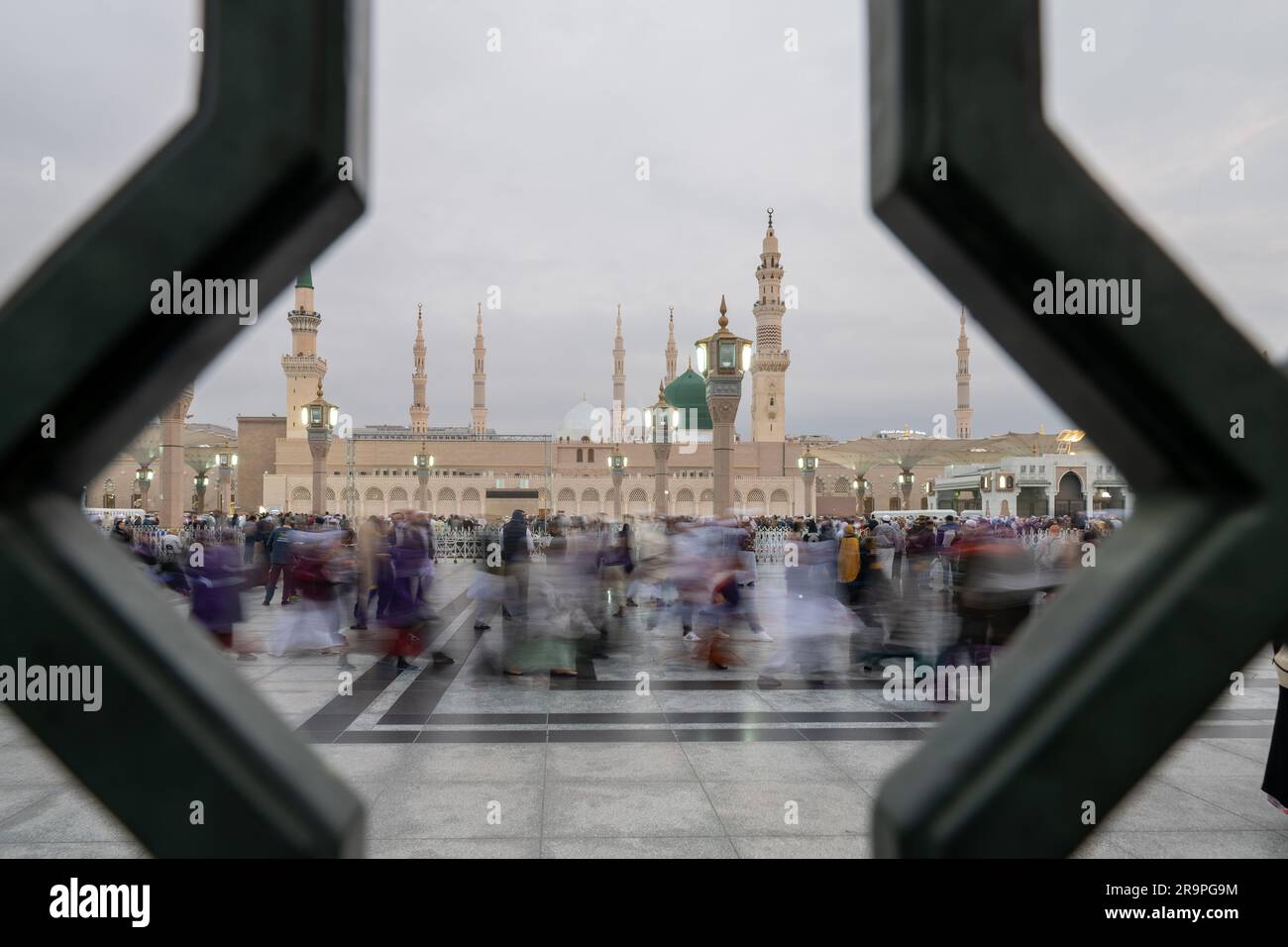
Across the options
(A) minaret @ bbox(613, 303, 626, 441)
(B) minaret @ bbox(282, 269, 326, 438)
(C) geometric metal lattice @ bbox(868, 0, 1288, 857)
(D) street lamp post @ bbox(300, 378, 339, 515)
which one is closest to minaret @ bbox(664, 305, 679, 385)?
(A) minaret @ bbox(613, 303, 626, 441)

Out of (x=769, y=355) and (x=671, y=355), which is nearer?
(x=769, y=355)

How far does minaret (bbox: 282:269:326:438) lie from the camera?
Result: 58.0 m

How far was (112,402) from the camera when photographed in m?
0.72

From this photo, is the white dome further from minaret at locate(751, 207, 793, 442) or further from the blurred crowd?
the blurred crowd

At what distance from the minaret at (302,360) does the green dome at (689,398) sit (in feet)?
87.6

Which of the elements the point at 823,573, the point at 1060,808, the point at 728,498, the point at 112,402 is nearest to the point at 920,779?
the point at 1060,808

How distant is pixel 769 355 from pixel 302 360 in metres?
33.4

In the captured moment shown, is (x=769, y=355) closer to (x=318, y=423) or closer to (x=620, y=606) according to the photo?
(x=318, y=423)

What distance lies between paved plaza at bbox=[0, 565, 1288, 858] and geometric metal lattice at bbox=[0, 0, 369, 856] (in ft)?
6.87

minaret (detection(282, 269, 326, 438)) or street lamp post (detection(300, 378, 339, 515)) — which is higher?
minaret (detection(282, 269, 326, 438))

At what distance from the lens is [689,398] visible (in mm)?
67062

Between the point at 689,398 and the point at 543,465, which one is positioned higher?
the point at 689,398

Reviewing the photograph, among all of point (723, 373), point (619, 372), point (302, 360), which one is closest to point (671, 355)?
point (619, 372)

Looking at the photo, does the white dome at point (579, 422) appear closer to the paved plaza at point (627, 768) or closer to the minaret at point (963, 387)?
the minaret at point (963, 387)
